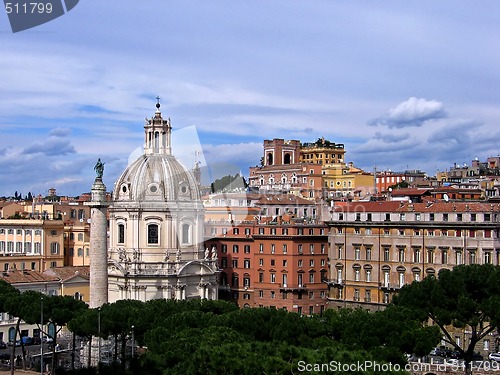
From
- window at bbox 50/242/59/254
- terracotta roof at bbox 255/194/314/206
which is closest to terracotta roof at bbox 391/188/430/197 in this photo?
terracotta roof at bbox 255/194/314/206

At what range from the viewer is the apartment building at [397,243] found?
2601 inches

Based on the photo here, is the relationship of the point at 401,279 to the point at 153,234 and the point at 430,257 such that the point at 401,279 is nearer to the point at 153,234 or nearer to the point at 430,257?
the point at 430,257

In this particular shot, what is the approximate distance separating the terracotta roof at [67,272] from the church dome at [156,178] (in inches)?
260

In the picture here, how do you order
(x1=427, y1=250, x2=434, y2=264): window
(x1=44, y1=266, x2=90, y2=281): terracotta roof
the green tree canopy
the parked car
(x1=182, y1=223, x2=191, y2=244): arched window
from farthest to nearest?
(x1=182, y1=223, x2=191, y2=244): arched window → (x1=44, y1=266, x2=90, y2=281): terracotta roof → (x1=427, y1=250, x2=434, y2=264): window → the parked car → the green tree canopy

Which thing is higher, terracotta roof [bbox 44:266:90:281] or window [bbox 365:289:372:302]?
terracotta roof [bbox 44:266:90:281]

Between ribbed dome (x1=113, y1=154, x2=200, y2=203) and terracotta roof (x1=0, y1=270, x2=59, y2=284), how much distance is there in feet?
29.3

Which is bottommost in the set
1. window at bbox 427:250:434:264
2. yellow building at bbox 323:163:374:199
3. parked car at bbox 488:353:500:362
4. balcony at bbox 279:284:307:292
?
parked car at bbox 488:353:500:362

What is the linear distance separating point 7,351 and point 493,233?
35.9 metres

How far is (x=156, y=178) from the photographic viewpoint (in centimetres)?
7925

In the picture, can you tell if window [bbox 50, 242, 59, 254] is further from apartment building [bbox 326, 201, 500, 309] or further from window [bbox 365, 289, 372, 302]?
window [bbox 365, 289, 372, 302]

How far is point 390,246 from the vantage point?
7088cm

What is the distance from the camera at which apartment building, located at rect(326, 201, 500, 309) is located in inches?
2601

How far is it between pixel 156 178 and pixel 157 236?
500 centimetres

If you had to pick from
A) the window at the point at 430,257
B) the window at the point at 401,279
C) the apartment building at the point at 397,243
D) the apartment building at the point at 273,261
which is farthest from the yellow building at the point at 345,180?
the window at the point at 430,257
